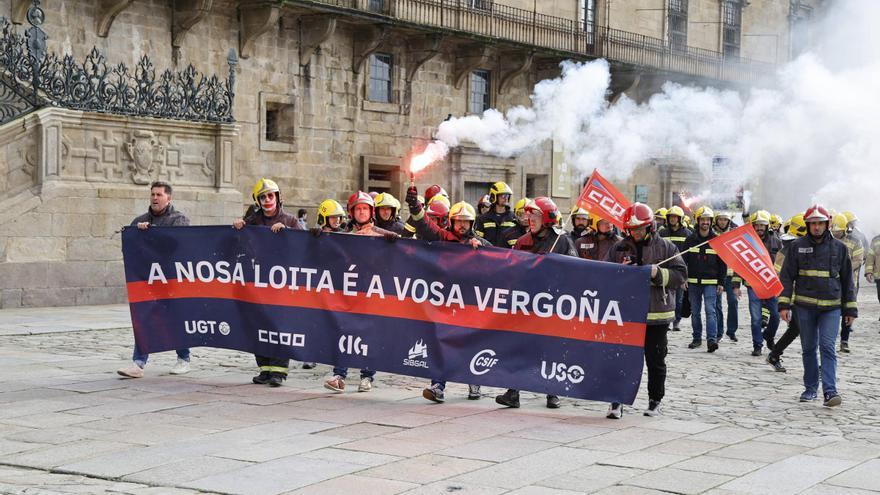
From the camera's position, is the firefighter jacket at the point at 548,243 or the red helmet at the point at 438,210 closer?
the firefighter jacket at the point at 548,243

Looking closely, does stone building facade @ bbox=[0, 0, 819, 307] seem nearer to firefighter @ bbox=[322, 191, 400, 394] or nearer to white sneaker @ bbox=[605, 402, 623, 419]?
firefighter @ bbox=[322, 191, 400, 394]

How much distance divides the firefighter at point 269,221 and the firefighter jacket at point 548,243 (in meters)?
2.13

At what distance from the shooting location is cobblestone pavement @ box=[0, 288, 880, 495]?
24.4 feet

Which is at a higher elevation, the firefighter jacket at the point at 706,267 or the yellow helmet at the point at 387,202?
the yellow helmet at the point at 387,202

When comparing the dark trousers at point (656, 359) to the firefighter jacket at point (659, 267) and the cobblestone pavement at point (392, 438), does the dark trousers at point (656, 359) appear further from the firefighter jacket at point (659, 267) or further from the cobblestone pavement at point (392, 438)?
the cobblestone pavement at point (392, 438)

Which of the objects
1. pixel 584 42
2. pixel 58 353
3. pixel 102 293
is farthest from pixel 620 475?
pixel 584 42

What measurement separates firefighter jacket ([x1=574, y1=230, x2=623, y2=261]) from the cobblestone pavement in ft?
5.52

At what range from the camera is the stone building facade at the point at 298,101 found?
62.0 ft

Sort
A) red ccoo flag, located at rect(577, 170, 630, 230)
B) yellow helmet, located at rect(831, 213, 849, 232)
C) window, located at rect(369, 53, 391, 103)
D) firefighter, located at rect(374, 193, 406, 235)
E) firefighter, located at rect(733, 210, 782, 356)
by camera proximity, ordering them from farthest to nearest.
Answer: window, located at rect(369, 53, 391, 103), yellow helmet, located at rect(831, 213, 849, 232), firefighter, located at rect(733, 210, 782, 356), red ccoo flag, located at rect(577, 170, 630, 230), firefighter, located at rect(374, 193, 406, 235)

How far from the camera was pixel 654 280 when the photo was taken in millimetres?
10141

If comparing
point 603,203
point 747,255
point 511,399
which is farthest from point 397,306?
point 603,203

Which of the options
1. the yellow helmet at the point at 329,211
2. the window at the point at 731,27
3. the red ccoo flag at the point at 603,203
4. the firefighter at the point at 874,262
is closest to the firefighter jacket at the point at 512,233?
the red ccoo flag at the point at 603,203

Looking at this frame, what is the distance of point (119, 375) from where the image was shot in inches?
461

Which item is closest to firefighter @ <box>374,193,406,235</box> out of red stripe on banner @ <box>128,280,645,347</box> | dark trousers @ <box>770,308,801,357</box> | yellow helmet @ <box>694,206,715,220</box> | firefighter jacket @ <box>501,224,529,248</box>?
red stripe on banner @ <box>128,280,645,347</box>
